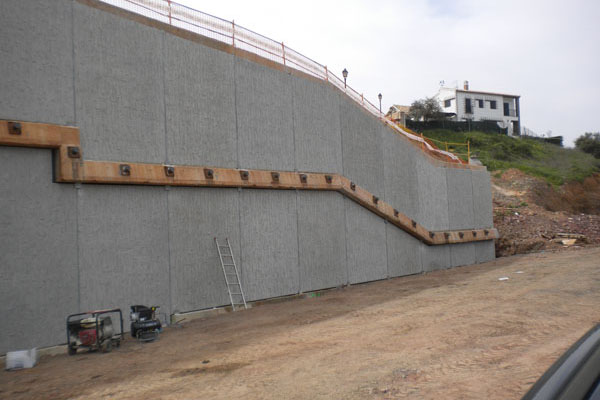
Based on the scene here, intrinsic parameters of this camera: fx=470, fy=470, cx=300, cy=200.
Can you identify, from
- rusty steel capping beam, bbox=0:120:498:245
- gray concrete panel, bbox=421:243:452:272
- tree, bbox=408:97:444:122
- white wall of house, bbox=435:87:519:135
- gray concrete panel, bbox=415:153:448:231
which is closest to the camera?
rusty steel capping beam, bbox=0:120:498:245

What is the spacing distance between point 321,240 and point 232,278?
368cm

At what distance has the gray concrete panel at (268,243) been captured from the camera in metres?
12.8

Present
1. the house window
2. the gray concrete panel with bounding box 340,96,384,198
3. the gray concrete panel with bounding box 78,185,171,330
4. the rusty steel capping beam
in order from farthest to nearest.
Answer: the house window < the gray concrete panel with bounding box 340,96,384,198 < the gray concrete panel with bounding box 78,185,171,330 < the rusty steel capping beam

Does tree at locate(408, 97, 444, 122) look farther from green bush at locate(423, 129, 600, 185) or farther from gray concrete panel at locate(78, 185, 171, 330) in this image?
gray concrete panel at locate(78, 185, 171, 330)

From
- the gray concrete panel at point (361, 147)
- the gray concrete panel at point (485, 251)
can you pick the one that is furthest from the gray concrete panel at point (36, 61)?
the gray concrete panel at point (485, 251)

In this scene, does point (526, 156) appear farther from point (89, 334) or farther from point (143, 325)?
point (89, 334)

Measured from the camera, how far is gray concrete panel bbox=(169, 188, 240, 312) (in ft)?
36.7

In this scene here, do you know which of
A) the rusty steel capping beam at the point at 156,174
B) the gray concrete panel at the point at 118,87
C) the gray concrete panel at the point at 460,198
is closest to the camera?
the rusty steel capping beam at the point at 156,174

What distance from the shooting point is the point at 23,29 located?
9.09 meters

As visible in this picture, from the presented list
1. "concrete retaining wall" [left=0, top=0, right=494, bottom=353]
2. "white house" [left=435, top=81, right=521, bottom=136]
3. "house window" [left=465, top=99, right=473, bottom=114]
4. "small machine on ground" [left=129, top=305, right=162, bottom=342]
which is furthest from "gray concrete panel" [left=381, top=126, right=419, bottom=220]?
"house window" [left=465, top=99, right=473, bottom=114]

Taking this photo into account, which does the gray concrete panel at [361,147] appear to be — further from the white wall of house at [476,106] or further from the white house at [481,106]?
the white wall of house at [476,106]

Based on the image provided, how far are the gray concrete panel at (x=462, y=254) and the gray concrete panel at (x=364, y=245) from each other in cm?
498

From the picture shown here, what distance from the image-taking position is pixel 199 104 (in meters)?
12.1

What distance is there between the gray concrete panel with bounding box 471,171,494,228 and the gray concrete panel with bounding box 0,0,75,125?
60.3 feet
